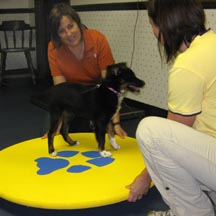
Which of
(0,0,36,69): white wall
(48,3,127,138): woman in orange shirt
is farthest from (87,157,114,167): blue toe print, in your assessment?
(0,0,36,69): white wall

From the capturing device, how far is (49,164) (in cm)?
206

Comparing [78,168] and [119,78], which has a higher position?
[119,78]

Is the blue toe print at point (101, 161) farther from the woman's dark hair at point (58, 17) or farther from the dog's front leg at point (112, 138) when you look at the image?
the woman's dark hair at point (58, 17)

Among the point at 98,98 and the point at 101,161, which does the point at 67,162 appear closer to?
the point at 101,161

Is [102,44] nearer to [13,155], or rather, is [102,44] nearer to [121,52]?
[13,155]

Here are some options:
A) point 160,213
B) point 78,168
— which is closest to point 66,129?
point 78,168

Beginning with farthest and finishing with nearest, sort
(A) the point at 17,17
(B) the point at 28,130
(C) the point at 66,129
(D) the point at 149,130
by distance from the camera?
1. (A) the point at 17,17
2. (B) the point at 28,130
3. (C) the point at 66,129
4. (D) the point at 149,130

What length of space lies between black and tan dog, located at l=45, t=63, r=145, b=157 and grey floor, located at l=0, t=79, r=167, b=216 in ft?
1.41

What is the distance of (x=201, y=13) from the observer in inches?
53.6

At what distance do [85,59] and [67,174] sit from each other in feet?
2.63

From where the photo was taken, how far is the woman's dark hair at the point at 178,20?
52.6 inches

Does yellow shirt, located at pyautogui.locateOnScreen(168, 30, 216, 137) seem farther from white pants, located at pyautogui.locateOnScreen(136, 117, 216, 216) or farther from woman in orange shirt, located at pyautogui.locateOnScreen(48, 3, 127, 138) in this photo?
woman in orange shirt, located at pyautogui.locateOnScreen(48, 3, 127, 138)

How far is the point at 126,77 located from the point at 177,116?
0.76 meters

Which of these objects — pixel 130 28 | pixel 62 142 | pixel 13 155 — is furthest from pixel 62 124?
pixel 130 28
